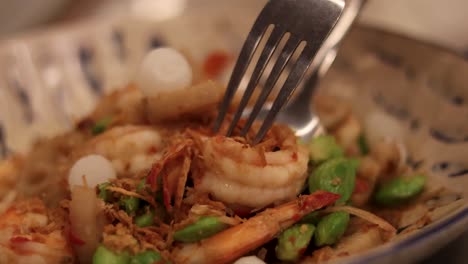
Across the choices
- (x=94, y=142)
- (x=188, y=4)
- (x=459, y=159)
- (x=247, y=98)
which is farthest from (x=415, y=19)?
(x=94, y=142)

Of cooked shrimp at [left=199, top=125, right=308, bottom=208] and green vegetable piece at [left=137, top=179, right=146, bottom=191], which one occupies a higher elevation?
cooked shrimp at [left=199, top=125, right=308, bottom=208]

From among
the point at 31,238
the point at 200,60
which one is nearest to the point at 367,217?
the point at 31,238

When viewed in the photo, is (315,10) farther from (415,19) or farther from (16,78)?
(415,19)

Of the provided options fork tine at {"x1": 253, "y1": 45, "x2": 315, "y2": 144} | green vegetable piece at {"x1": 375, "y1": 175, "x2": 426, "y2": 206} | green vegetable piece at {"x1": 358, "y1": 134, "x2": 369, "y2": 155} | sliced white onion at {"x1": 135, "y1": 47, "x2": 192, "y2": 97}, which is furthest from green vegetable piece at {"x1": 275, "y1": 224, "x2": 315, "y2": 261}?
green vegetable piece at {"x1": 358, "y1": 134, "x2": 369, "y2": 155}

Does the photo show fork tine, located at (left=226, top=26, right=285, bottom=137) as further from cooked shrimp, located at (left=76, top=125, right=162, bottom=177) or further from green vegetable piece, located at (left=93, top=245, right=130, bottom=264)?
green vegetable piece, located at (left=93, top=245, right=130, bottom=264)

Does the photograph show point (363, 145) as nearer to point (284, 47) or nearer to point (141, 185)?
point (284, 47)
